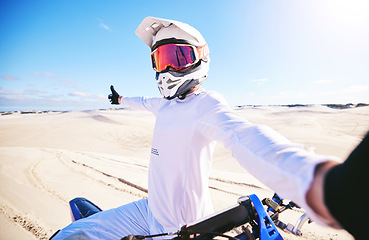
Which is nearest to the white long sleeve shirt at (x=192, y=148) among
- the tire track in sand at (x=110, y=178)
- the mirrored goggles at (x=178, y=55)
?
the mirrored goggles at (x=178, y=55)

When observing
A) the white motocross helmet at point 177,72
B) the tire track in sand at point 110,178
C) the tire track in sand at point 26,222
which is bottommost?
the tire track in sand at point 110,178

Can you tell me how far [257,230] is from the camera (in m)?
1.27

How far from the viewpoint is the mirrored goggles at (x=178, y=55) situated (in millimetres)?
1711

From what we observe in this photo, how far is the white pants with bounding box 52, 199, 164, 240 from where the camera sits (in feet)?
5.10

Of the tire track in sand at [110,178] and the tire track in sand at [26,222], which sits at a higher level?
the tire track in sand at [26,222]

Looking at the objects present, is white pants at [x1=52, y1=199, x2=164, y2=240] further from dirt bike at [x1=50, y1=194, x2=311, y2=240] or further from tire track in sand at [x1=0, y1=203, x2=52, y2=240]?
tire track in sand at [x1=0, y1=203, x2=52, y2=240]

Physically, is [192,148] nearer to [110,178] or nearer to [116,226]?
[116,226]

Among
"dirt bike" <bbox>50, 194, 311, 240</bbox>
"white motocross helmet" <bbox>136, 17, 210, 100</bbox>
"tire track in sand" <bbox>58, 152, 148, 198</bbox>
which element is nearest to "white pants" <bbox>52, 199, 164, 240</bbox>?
"dirt bike" <bbox>50, 194, 311, 240</bbox>

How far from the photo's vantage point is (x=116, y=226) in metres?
1.65

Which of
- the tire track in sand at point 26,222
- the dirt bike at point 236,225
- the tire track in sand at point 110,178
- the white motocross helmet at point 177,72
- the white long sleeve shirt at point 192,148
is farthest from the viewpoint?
the tire track in sand at point 110,178

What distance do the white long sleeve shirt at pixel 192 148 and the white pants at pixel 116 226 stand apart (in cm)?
Result: 27

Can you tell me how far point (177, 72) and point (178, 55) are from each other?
0.17m

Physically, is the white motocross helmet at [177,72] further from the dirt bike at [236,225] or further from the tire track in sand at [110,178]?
the tire track in sand at [110,178]

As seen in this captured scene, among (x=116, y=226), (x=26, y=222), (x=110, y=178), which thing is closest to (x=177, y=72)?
(x=116, y=226)
